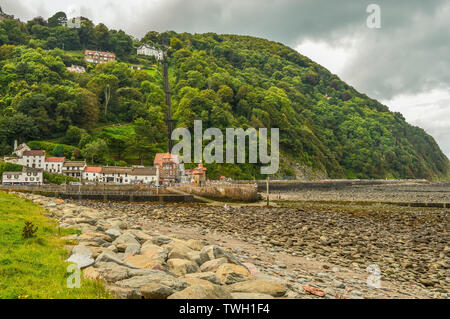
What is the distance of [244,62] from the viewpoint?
19712 centimetres

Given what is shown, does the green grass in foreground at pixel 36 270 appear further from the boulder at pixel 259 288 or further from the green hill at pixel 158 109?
the green hill at pixel 158 109

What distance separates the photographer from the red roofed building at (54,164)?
222ft

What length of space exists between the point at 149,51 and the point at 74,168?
14122 cm

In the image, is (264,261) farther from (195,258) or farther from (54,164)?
(54,164)

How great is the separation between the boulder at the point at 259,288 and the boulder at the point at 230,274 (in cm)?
31

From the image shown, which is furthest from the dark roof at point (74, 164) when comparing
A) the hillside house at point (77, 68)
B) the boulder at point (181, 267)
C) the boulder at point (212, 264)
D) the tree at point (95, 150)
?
the hillside house at point (77, 68)

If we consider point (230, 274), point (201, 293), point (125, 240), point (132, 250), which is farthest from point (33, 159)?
point (201, 293)

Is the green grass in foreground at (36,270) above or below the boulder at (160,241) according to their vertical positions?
above

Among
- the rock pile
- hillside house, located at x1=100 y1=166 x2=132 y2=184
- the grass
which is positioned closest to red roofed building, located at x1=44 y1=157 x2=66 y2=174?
hillside house, located at x1=100 y1=166 x2=132 y2=184

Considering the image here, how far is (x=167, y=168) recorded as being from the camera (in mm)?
75688

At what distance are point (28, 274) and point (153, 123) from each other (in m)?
99.1

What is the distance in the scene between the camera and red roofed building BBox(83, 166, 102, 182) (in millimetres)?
68575

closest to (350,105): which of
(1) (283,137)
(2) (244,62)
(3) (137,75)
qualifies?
(2) (244,62)

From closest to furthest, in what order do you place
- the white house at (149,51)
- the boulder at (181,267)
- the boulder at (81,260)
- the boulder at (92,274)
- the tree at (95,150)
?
the boulder at (92,274) → the boulder at (81,260) → the boulder at (181,267) → the tree at (95,150) → the white house at (149,51)
